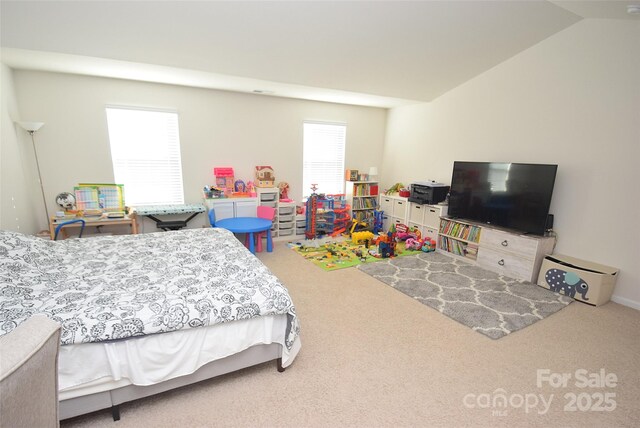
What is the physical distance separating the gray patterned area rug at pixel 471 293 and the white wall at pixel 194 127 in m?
2.43

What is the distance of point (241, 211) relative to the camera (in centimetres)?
454

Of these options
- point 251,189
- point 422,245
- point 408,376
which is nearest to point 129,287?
point 408,376

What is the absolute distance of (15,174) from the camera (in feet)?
10.5

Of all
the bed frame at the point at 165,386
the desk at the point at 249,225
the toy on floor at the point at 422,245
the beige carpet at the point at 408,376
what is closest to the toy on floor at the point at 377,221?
the toy on floor at the point at 422,245

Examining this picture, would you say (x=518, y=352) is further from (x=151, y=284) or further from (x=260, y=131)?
(x=260, y=131)

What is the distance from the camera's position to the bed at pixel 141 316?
1.53 metres

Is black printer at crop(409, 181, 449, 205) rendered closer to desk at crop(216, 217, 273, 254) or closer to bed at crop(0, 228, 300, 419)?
desk at crop(216, 217, 273, 254)

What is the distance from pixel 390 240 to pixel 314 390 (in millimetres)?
2867

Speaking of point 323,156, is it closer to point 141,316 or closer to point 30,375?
point 141,316

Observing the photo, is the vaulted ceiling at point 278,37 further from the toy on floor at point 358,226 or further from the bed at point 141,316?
the toy on floor at point 358,226

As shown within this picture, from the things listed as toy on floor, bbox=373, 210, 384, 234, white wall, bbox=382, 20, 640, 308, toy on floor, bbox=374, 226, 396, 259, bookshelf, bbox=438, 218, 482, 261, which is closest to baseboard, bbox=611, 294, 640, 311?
white wall, bbox=382, 20, 640, 308

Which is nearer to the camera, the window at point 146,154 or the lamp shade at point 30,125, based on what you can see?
the lamp shade at point 30,125

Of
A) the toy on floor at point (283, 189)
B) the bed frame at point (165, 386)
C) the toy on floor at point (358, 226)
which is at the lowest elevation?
the bed frame at point (165, 386)

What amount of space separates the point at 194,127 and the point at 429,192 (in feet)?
12.0
